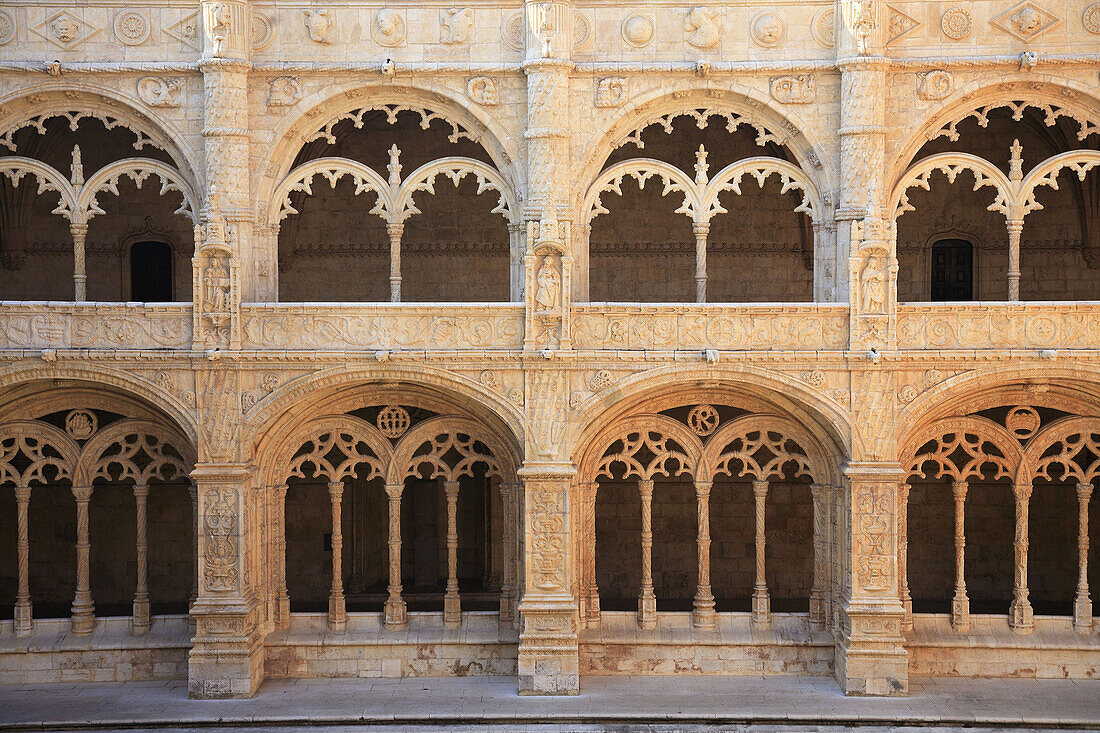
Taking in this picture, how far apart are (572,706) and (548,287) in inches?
201

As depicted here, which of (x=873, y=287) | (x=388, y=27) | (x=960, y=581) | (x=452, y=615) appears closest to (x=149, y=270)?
(x=388, y=27)

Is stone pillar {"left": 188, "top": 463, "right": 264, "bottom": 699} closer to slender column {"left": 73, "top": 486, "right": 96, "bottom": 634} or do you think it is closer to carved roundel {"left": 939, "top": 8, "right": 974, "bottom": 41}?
slender column {"left": 73, "top": 486, "right": 96, "bottom": 634}

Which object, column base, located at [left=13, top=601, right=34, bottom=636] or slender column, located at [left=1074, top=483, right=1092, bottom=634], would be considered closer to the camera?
slender column, located at [left=1074, top=483, right=1092, bottom=634]

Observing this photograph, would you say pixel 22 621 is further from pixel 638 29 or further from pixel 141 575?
pixel 638 29

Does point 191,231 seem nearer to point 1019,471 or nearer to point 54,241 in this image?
point 54,241

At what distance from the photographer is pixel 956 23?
13500mm

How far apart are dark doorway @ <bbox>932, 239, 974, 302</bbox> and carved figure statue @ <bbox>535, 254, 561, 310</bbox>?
7.52 m

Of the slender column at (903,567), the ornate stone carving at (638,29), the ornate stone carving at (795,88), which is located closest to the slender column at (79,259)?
the ornate stone carving at (638,29)

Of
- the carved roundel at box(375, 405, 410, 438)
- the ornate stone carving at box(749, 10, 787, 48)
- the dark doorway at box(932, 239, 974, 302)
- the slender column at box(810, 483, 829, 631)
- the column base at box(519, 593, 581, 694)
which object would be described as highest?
the ornate stone carving at box(749, 10, 787, 48)

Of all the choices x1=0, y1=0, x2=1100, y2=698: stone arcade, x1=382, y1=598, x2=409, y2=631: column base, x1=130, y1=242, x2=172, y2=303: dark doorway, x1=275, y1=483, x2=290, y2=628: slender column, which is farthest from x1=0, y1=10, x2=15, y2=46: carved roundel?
x1=382, y1=598, x2=409, y2=631: column base

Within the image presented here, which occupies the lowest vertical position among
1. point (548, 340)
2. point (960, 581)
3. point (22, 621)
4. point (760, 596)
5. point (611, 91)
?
point (22, 621)

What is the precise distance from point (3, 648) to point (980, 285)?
1529 cm

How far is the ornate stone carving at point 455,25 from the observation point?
1363 centimetres

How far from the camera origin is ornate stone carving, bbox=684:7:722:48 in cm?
1353
